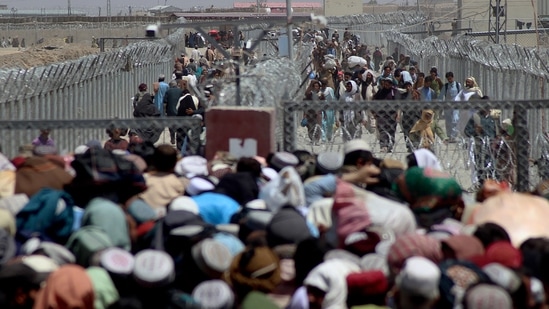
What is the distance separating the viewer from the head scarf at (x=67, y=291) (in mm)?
5320

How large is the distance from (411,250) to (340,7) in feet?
285

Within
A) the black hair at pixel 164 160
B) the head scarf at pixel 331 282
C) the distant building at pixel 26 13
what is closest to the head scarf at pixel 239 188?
the black hair at pixel 164 160

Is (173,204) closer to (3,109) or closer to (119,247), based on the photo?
(119,247)

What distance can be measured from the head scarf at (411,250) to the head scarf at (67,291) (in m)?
1.41

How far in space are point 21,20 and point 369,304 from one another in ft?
262

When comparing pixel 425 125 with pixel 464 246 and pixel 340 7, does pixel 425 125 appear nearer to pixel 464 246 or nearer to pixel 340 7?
pixel 464 246

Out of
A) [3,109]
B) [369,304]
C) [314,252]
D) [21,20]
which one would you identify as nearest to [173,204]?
[314,252]

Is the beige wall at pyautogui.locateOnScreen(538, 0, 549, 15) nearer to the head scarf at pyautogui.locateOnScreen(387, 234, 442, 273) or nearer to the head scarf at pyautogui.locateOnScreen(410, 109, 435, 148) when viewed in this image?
the head scarf at pyautogui.locateOnScreen(410, 109, 435, 148)

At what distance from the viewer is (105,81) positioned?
21047 mm

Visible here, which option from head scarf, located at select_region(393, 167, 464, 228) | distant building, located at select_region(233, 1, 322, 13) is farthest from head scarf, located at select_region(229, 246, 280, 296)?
distant building, located at select_region(233, 1, 322, 13)

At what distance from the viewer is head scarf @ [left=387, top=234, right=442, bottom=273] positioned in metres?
5.48

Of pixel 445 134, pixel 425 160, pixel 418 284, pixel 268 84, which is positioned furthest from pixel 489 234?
pixel 445 134

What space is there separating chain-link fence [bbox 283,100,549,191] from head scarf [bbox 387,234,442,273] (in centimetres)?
257

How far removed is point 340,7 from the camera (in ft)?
300
